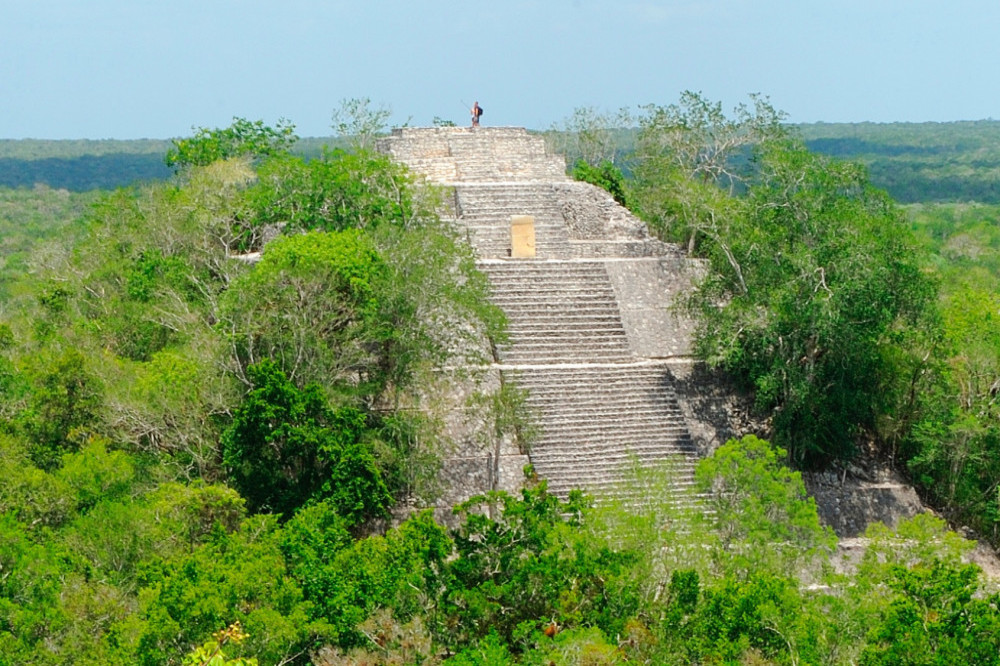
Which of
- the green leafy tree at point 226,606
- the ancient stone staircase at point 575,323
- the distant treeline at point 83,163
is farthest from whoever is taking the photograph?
the distant treeline at point 83,163

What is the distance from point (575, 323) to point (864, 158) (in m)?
73.6

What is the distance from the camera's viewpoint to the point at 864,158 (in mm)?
87938

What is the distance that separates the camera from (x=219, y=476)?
15.9 metres

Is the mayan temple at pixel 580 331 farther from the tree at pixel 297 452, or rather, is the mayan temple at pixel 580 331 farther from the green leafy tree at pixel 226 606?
the green leafy tree at pixel 226 606

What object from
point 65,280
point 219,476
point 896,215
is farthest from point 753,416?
point 65,280

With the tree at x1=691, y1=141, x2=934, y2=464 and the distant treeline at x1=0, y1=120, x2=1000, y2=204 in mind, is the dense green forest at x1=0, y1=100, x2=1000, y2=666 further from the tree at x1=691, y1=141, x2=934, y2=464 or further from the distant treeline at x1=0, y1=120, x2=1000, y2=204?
the distant treeline at x1=0, y1=120, x2=1000, y2=204

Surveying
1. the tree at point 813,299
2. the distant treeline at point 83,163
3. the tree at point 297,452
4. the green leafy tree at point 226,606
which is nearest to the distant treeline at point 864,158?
the distant treeline at point 83,163

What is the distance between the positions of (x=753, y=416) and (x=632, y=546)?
5242 mm

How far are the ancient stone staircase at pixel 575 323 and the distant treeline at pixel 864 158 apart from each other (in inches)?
1627

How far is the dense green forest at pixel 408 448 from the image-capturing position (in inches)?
470

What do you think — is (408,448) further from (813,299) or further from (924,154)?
(924,154)

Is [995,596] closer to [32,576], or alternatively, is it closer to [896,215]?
[896,215]

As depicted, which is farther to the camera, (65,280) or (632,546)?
(65,280)

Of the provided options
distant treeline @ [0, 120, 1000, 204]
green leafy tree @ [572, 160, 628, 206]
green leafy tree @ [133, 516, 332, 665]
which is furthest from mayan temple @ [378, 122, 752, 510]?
distant treeline @ [0, 120, 1000, 204]
